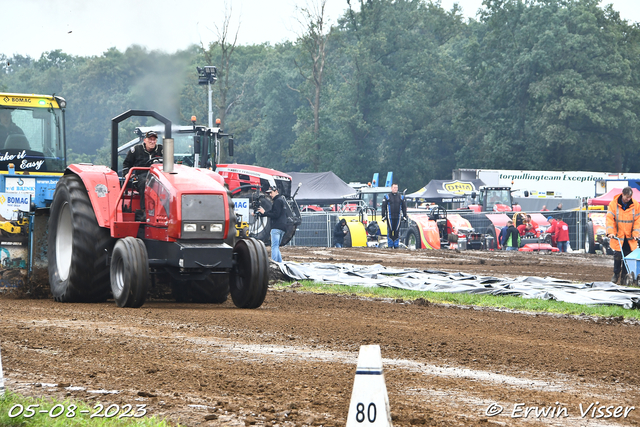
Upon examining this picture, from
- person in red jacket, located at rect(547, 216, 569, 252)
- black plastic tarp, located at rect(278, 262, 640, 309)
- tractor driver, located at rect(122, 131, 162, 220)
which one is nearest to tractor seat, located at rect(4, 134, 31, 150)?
tractor driver, located at rect(122, 131, 162, 220)

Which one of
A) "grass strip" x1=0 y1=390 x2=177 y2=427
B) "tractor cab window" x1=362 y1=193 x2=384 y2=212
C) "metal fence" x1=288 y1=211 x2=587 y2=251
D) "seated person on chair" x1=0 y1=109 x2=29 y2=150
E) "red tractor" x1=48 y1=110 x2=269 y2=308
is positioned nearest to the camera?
"grass strip" x1=0 y1=390 x2=177 y2=427

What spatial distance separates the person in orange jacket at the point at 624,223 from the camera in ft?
48.8

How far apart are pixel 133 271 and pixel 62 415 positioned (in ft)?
15.9

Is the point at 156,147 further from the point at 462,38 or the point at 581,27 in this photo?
the point at 462,38

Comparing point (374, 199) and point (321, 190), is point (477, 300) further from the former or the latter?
point (321, 190)

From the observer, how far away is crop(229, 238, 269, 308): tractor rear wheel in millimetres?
9914

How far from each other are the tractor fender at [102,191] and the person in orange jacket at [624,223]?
30.4 feet

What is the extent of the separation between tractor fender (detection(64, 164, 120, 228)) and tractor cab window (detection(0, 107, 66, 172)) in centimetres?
463

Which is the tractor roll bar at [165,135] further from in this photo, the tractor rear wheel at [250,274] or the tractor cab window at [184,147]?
the tractor cab window at [184,147]

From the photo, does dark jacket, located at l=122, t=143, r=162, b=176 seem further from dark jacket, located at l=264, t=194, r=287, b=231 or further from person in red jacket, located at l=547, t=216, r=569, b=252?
person in red jacket, located at l=547, t=216, r=569, b=252

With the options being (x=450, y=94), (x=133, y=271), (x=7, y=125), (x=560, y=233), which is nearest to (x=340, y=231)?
(x=560, y=233)

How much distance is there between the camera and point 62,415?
4531 millimetres

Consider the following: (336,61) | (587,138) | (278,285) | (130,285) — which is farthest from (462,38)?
(130,285)

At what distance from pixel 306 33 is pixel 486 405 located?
55.0m
